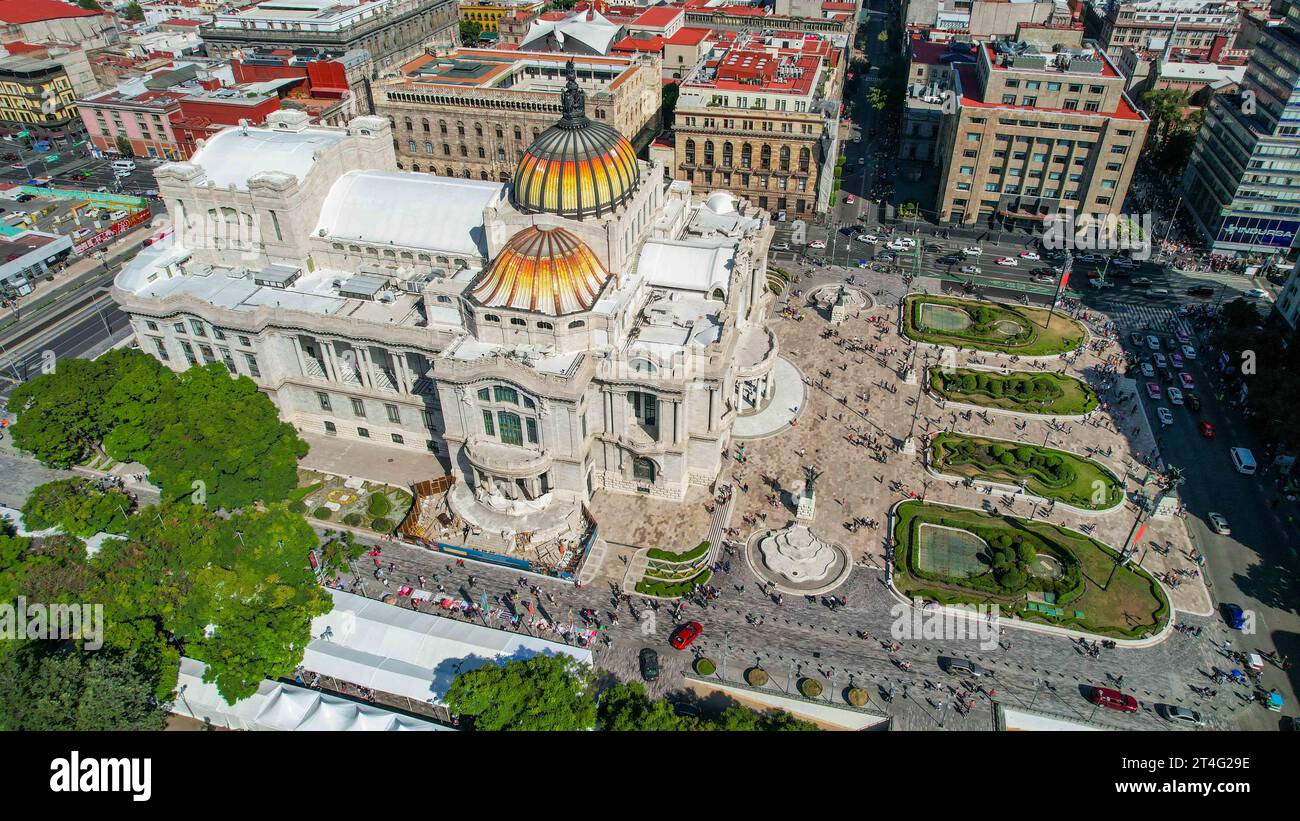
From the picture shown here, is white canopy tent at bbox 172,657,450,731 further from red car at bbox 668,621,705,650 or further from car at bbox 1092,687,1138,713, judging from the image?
car at bbox 1092,687,1138,713

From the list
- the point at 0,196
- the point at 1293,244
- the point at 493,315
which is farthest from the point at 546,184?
the point at 0,196

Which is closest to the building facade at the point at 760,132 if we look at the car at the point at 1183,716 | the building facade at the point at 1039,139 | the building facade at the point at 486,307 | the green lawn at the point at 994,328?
the building facade at the point at 1039,139

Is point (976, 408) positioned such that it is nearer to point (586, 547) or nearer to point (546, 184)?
point (586, 547)

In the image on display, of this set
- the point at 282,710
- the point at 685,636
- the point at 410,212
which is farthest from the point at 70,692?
the point at 410,212

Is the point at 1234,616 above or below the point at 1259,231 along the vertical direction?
below

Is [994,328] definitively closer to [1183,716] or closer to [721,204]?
[721,204]

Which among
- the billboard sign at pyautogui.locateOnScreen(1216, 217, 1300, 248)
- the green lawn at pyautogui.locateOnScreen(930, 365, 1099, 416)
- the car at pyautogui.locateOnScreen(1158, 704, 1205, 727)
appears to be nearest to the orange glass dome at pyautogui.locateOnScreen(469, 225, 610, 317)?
the green lawn at pyautogui.locateOnScreen(930, 365, 1099, 416)
